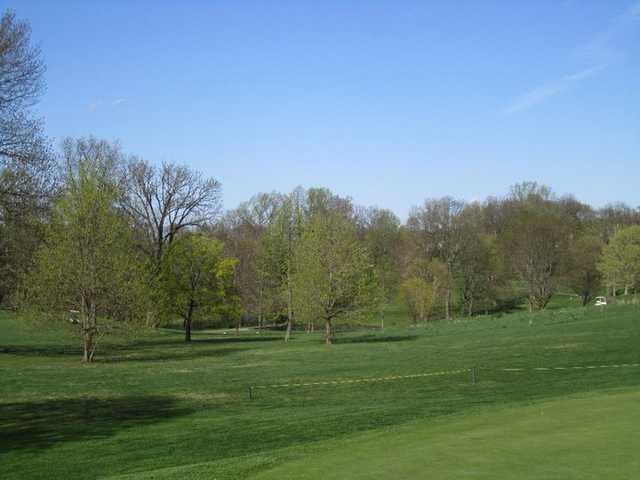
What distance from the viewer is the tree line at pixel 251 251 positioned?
36.2 m

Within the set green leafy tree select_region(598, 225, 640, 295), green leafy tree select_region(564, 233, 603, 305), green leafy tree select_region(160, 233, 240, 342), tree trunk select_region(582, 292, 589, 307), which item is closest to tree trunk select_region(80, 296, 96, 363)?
green leafy tree select_region(160, 233, 240, 342)

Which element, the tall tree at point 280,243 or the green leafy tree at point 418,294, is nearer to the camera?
the tall tree at point 280,243

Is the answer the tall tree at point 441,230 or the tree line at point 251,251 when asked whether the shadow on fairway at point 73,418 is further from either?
the tall tree at point 441,230

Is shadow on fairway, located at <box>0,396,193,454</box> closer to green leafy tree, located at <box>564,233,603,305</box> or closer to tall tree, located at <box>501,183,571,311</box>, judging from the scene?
tall tree, located at <box>501,183,571,311</box>

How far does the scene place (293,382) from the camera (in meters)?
26.1

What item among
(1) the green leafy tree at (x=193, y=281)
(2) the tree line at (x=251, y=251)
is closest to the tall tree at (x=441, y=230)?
(2) the tree line at (x=251, y=251)

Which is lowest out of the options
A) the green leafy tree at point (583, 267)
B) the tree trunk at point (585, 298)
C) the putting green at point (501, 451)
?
the putting green at point (501, 451)

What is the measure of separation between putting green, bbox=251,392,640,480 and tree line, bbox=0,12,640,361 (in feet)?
90.5

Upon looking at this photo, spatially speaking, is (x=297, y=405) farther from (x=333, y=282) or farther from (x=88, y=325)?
(x=333, y=282)

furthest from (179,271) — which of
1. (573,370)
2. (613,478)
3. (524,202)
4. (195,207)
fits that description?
(524,202)

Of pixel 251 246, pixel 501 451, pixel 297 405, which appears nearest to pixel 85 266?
pixel 297 405

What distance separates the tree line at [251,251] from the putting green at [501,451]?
27.6 meters

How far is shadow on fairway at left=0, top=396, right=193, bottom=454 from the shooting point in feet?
55.2

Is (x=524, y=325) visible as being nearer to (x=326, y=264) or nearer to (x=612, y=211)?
(x=326, y=264)
